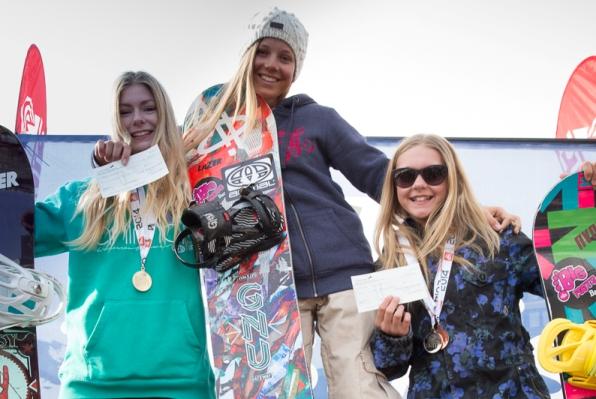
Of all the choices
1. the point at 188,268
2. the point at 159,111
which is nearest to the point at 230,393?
the point at 188,268

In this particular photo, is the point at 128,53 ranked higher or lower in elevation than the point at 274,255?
higher

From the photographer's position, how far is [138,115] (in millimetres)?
2525

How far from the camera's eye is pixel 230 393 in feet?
7.53

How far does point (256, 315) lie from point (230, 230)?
288 millimetres

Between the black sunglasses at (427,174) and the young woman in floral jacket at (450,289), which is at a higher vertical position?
the black sunglasses at (427,174)

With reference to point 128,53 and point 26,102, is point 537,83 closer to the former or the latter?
point 128,53

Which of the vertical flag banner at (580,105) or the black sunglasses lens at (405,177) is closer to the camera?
the black sunglasses lens at (405,177)

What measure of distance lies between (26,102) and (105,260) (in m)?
1.86

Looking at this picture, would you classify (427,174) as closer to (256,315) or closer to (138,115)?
(256,315)

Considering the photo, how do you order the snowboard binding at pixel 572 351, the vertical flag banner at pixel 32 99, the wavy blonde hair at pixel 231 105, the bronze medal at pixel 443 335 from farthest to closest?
the vertical flag banner at pixel 32 99 < the wavy blonde hair at pixel 231 105 < the bronze medal at pixel 443 335 < the snowboard binding at pixel 572 351

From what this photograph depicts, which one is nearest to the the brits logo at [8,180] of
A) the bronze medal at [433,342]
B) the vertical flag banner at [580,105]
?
the bronze medal at [433,342]

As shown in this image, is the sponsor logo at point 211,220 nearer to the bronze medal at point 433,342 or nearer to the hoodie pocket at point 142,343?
the hoodie pocket at point 142,343

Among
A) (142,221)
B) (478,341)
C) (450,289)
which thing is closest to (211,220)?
(142,221)

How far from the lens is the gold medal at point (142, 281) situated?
2291 millimetres
